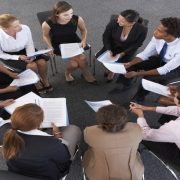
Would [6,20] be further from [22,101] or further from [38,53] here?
[22,101]

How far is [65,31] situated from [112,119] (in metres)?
1.87

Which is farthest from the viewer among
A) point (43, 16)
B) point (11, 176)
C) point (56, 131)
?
point (43, 16)

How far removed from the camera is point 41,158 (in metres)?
1.83

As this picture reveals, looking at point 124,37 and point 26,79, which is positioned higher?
point 124,37

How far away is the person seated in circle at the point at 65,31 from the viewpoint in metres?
3.18

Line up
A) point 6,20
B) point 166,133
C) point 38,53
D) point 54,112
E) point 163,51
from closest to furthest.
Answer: point 166,133, point 54,112, point 6,20, point 163,51, point 38,53

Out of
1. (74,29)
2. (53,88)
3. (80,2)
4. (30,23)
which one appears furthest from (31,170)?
(80,2)

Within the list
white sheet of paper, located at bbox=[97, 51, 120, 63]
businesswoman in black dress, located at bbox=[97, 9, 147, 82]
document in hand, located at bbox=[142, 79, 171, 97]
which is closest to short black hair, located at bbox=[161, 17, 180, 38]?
businesswoman in black dress, located at bbox=[97, 9, 147, 82]

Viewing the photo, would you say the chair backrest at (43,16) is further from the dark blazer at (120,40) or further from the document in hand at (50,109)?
the document in hand at (50,109)

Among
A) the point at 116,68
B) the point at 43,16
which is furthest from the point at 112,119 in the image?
the point at 43,16

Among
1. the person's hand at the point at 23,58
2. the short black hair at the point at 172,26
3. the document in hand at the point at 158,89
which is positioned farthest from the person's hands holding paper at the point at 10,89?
the short black hair at the point at 172,26

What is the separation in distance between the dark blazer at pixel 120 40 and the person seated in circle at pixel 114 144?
155 cm

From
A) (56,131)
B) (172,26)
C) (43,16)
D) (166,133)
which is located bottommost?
(56,131)

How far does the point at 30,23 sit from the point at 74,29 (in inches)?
68.0
